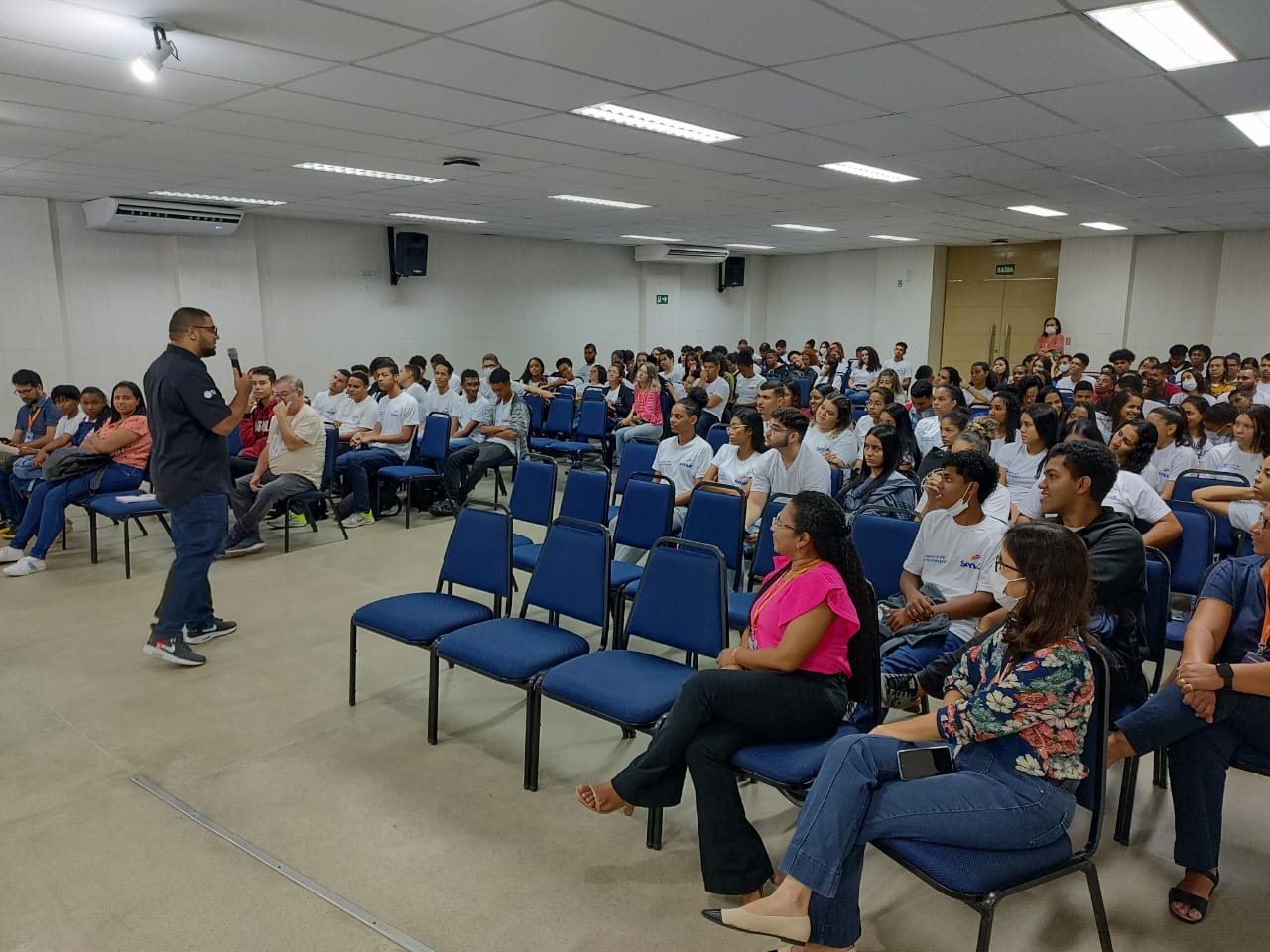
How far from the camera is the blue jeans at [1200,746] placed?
2467mm

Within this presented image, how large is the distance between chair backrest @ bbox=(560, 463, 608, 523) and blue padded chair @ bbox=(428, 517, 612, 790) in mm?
1061

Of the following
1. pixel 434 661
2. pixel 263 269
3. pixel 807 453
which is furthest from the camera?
pixel 263 269

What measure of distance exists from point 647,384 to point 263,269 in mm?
5357

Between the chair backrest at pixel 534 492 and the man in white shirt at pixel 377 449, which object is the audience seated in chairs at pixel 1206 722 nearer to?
the chair backrest at pixel 534 492

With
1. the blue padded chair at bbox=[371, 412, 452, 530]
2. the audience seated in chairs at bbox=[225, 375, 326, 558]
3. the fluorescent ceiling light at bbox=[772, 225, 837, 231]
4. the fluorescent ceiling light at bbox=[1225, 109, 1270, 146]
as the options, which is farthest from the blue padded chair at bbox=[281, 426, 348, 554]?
the fluorescent ceiling light at bbox=[772, 225, 837, 231]

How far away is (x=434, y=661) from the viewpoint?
11.2ft

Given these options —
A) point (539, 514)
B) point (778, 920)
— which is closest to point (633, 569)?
point (539, 514)

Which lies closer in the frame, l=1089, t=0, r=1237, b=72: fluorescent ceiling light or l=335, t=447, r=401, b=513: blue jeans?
l=1089, t=0, r=1237, b=72: fluorescent ceiling light

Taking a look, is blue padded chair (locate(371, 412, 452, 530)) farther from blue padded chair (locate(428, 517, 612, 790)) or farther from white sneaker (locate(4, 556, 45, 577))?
blue padded chair (locate(428, 517, 612, 790))

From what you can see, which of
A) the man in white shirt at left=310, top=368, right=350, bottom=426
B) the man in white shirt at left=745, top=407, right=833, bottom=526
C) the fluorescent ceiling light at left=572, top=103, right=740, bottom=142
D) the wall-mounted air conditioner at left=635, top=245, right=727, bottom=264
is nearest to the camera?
the man in white shirt at left=745, top=407, right=833, bottom=526

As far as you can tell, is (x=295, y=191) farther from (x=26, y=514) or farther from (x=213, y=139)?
(x=26, y=514)

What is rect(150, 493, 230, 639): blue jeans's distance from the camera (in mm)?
4262

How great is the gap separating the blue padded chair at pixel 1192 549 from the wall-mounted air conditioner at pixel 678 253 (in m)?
11.6

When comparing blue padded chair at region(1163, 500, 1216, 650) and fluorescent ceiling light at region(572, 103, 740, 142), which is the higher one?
fluorescent ceiling light at region(572, 103, 740, 142)
